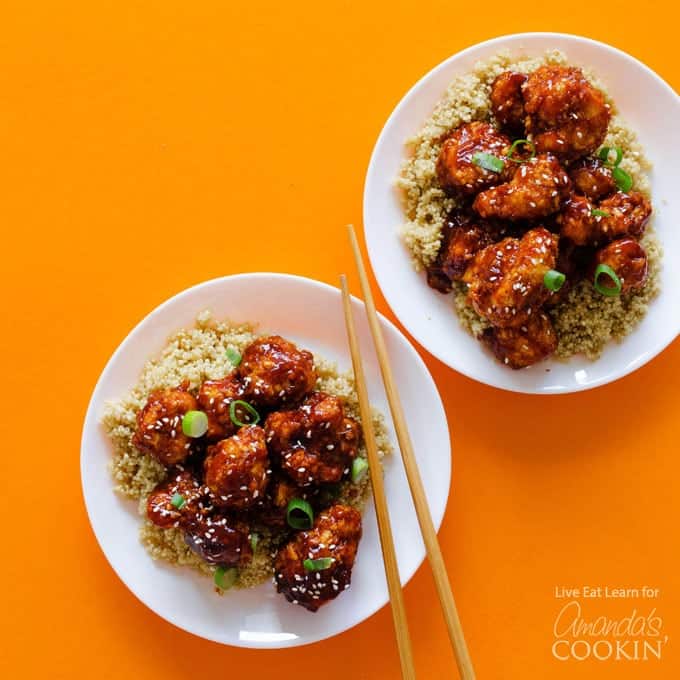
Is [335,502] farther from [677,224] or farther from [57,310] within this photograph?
[677,224]

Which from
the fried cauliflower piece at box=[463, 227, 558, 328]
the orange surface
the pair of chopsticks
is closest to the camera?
the pair of chopsticks

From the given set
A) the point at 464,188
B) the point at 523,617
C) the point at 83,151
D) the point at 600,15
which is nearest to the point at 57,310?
the point at 83,151

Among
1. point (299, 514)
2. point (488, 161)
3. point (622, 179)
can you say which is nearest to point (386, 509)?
point (299, 514)

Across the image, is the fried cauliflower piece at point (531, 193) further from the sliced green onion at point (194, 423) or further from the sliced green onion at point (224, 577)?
the sliced green onion at point (224, 577)

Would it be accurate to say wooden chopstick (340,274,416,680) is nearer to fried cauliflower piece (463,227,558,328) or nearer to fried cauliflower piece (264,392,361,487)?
fried cauliflower piece (264,392,361,487)

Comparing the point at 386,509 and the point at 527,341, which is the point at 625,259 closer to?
the point at 527,341

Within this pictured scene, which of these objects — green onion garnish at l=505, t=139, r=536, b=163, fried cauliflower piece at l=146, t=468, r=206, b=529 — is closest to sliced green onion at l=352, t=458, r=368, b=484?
fried cauliflower piece at l=146, t=468, r=206, b=529

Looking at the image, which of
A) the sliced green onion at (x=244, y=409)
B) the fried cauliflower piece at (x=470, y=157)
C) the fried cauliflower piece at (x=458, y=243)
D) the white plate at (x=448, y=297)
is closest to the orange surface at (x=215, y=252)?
the white plate at (x=448, y=297)
